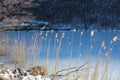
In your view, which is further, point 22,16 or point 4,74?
point 22,16

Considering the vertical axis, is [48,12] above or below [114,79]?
below

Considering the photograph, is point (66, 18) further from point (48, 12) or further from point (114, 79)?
point (114, 79)

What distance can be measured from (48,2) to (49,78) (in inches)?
2250

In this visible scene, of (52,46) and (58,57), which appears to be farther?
(52,46)

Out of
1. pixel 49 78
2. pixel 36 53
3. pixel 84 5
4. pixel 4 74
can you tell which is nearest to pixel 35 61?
pixel 36 53

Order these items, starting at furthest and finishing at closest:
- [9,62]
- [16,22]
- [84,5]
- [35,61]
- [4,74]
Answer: [84,5] → [9,62] → [35,61] → [16,22] → [4,74]

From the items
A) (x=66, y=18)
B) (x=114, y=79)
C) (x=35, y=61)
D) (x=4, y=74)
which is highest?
(x=4, y=74)

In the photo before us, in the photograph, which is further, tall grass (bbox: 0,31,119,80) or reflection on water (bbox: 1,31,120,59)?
reflection on water (bbox: 1,31,120,59)

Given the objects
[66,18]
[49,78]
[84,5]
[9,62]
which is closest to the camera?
[49,78]

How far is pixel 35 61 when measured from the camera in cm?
639

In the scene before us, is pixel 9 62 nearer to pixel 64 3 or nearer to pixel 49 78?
pixel 49 78

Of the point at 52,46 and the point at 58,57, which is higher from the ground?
the point at 58,57

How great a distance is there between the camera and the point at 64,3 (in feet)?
205

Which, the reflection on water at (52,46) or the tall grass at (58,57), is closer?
the tall grass at (58,57)
